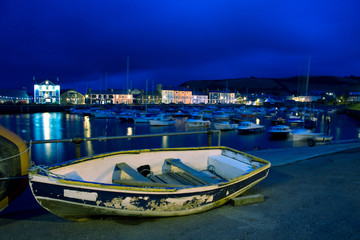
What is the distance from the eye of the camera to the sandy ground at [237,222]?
4.09m

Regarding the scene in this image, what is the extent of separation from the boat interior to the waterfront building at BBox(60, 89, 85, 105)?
116 metres

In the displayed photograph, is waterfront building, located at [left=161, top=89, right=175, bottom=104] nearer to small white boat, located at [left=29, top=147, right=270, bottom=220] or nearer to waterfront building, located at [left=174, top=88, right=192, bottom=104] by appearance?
waterfront building, located at [left=174, top=88, right=192, bottom=104]

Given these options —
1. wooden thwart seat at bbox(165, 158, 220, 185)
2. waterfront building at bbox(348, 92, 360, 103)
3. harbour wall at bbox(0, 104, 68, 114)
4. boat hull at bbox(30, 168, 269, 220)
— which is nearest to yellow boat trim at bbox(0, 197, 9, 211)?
boat hull at bbox(30, 168, 269, 220)

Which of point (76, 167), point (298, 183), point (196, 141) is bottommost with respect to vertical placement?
point (196, 141)

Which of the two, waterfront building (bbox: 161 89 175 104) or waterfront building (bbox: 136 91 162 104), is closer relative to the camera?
waterfront building (bbox: 136 91 162 104)

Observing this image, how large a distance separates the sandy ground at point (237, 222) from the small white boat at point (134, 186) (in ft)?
0.78

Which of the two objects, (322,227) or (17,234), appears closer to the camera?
(17,234)

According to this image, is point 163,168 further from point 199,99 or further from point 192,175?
point 199,99

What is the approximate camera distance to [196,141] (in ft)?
113

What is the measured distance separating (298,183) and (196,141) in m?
27.7

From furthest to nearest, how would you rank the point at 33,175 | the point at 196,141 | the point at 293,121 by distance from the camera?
1. the point at 293,121
2. the point at 196,141
3. the point at 33,175

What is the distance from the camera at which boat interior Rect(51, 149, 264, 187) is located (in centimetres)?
502

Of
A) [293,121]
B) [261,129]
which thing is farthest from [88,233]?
[293,121]

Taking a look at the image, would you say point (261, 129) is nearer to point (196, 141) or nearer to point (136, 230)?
point (196, 141)
